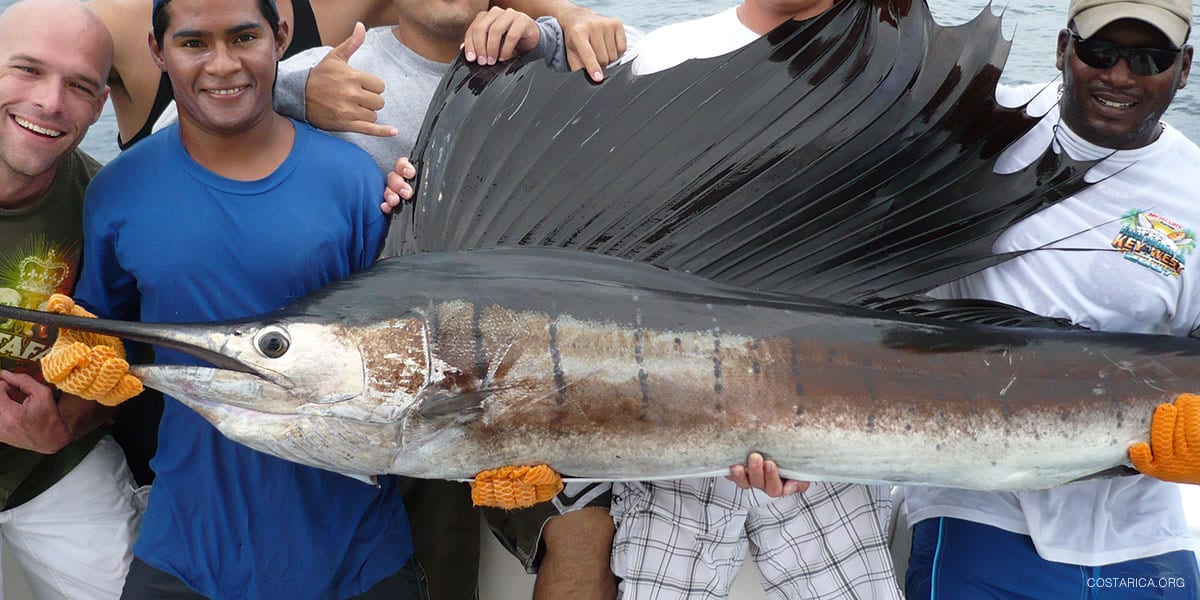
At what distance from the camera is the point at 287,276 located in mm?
1834

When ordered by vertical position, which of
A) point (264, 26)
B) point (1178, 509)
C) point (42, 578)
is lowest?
point (42, 578)

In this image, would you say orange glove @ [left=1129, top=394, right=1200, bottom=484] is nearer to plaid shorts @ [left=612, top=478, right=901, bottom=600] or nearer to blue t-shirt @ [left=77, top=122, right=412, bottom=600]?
plaid shorts @ [left=612, top=478, right=901, bottom=600]

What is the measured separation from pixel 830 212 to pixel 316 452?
41.4 inches

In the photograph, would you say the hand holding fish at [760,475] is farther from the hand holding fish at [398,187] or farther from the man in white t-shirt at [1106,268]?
the hand holding fish at [398,187]

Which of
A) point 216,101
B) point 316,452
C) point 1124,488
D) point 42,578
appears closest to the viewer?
point 316,452

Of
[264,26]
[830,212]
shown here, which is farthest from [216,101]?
[830,212]

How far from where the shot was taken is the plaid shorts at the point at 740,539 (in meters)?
2.07

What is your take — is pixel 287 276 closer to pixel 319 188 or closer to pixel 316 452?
pixel 319 188

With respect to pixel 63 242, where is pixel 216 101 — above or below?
above

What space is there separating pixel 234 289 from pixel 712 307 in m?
0.89

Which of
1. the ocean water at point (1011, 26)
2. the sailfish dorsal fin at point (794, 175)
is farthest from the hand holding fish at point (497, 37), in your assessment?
the ocean water at point (1011, 26)

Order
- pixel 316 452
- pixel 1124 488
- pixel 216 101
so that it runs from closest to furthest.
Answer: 1. pixel 316 452
2. pixel 216 101
3. pixel 1124 488

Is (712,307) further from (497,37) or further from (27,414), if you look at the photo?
(27,414)

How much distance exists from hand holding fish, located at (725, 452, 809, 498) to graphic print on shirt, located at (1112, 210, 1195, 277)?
0.81m
